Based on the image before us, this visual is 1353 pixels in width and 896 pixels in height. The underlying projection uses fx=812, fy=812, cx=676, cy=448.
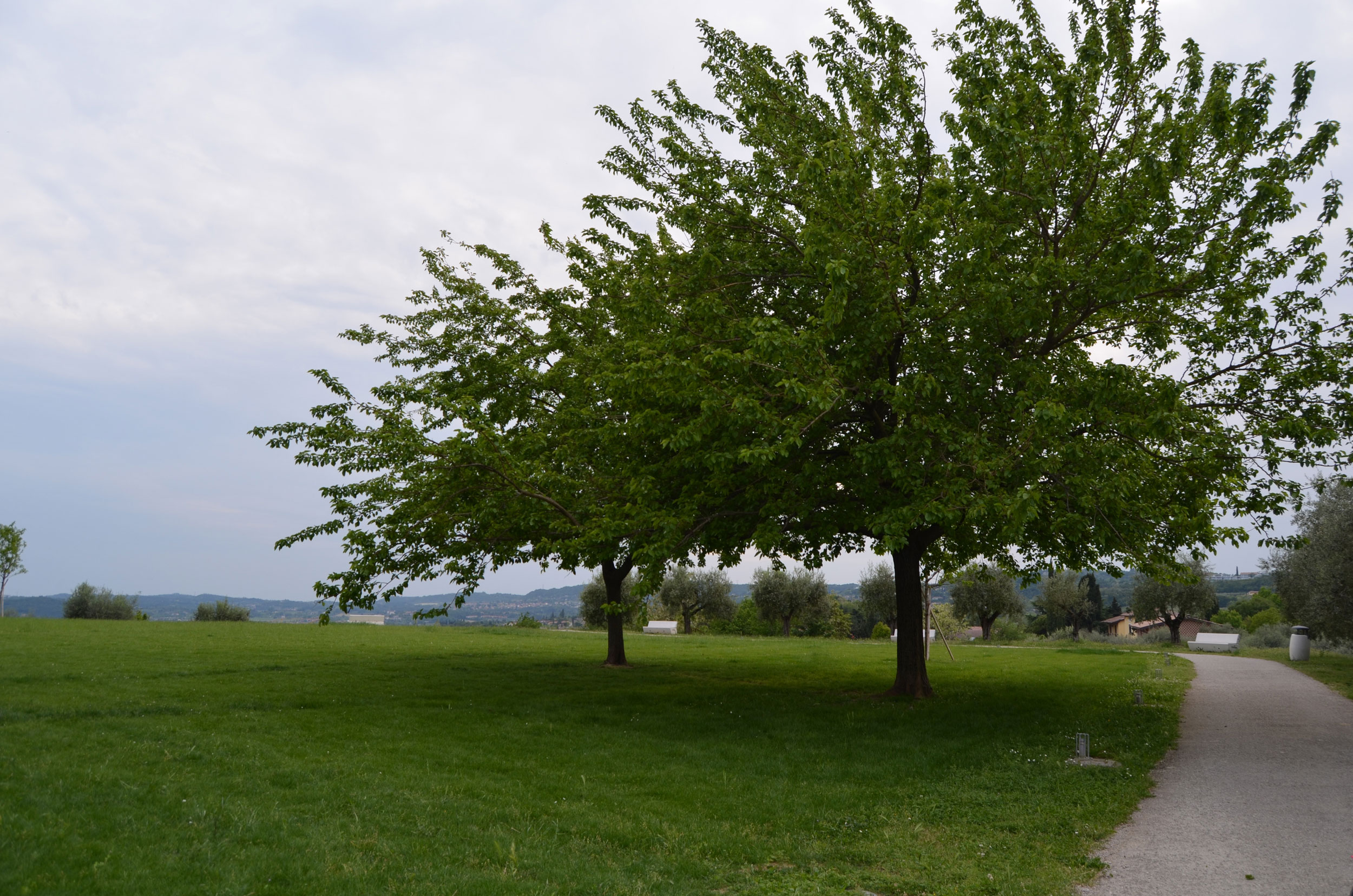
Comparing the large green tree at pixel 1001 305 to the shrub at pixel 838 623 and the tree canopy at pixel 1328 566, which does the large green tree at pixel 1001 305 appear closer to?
the tree canopy at pixel 1328 566

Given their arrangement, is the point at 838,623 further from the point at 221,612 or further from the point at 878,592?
the point at 221,612

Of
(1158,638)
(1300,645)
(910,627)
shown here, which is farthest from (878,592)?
(910,627)

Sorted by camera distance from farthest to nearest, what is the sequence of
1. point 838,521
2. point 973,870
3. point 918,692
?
point 918,692, point 838,521, point 973,870

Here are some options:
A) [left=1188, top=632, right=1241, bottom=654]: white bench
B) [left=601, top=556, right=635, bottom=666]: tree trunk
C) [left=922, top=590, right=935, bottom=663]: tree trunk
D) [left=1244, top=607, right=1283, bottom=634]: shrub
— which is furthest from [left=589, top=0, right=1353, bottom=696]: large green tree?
[left=1244, top=607, right=1283, bottom=634]: shrub

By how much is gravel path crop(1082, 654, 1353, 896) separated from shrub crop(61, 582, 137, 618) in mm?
61301

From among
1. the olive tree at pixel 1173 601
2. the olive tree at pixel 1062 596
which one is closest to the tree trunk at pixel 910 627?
the olive tree at pixel 1173 601

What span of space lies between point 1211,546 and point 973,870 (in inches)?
381

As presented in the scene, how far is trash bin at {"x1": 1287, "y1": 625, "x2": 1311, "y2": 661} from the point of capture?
1268 inches

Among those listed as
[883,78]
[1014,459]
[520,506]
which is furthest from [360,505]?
[883,78]

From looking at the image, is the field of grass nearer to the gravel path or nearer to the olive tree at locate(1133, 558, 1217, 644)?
the gravel path

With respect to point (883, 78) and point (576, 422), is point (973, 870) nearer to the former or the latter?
point (576, 422)

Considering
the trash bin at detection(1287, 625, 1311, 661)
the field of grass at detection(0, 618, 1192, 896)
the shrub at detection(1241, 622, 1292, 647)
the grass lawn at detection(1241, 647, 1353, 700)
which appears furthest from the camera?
the shrub at detection(1241, 622, 1292, 647)

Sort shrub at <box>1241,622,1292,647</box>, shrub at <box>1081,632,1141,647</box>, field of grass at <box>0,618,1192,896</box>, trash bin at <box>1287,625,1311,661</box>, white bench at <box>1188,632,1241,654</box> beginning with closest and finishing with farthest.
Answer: field of grass at <box>0,618,1192,896</box> < trash bin at <box>1287,625,1311,661</box> < white bench at <box>1188,632,1241,654</box> < shrub at <box>1241,622,1292,647</box> < shrub at <box>1081,632,1141,647</box>

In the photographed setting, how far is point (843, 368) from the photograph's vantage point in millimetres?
14430
